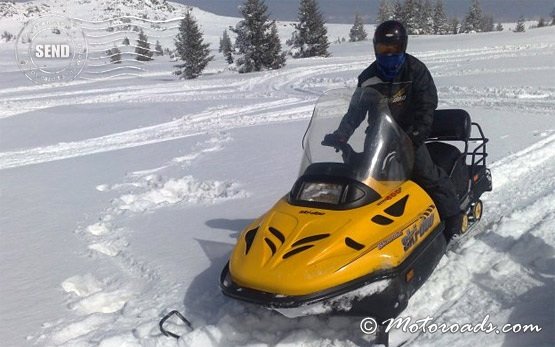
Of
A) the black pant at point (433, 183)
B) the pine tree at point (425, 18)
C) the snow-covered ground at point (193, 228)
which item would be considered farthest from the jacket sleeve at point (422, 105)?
the pine tree at point (425, 18)

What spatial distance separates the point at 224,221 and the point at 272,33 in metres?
24.8

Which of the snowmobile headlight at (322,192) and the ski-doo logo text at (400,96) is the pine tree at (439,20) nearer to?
the ski-doo logo text at (400,96)

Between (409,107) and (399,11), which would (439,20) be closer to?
(399,11)

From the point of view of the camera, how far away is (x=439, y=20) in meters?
54.8

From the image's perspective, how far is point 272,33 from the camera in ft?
93.9

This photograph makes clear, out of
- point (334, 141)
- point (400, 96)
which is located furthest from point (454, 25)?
point (334, 141)

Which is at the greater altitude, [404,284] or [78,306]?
[404,284]

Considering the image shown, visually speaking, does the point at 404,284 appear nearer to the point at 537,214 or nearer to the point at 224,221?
the point at 537,214

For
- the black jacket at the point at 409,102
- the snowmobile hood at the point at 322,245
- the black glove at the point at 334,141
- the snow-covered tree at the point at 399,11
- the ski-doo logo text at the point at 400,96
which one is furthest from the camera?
the snow-covered tree at the point at 399,11

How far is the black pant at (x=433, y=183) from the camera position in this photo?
3760mm

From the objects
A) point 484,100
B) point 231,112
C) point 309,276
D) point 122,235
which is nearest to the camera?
point 309,276

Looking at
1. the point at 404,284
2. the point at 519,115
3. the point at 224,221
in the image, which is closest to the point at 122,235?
the point at 224,221

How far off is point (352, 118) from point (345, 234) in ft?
3.37

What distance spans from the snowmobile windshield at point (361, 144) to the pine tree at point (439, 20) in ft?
179
